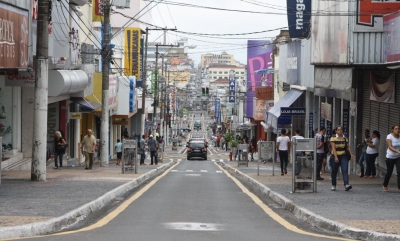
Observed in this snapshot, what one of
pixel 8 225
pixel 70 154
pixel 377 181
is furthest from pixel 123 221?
pixel 70 154

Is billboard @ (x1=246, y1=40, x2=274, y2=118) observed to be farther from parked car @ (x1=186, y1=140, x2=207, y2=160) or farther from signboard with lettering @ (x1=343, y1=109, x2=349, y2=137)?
signboard with lettering @ (x1=343, y1=109, x2=349, y2=137)

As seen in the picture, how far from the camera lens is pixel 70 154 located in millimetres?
43844

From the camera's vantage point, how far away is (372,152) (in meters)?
26.8

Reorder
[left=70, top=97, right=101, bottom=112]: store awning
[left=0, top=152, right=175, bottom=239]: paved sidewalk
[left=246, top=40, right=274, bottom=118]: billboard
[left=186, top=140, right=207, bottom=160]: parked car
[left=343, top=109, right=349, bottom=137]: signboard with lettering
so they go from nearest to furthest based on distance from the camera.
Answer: [left=0, top=152, right=175, bottom=239]: paved sidewalk, [left=343, top=109, right=349, bottom=137]: signboard with lettering, [left=70, top=97, right=101, bottom=112]: store awning, [left=186, top=140, right=207, bottom=160]: parked car, [left=246, top=40, right=274, bottom=118]: billboard

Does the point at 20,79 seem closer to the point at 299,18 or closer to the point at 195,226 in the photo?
the point at 299,18

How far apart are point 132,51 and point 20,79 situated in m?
40.8

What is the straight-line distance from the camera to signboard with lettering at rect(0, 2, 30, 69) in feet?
67.5

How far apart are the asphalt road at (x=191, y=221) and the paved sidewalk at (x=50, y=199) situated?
0.47 meters

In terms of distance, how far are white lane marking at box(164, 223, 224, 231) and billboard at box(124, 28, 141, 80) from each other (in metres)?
55.0

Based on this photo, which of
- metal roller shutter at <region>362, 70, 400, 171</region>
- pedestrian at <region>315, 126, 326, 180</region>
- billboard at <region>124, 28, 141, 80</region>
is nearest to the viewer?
pedestrian at <region>315, 126, 326, 180</region>

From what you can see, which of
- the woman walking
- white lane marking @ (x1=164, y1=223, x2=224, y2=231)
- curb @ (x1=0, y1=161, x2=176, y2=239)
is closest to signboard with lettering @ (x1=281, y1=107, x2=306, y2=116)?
the woman walking

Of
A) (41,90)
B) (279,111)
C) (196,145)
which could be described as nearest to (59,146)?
(41,90)

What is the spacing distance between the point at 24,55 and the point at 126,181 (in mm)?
5334

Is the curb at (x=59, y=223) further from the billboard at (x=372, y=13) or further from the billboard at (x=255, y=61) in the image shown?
the billboard at (x=255, y=61)
